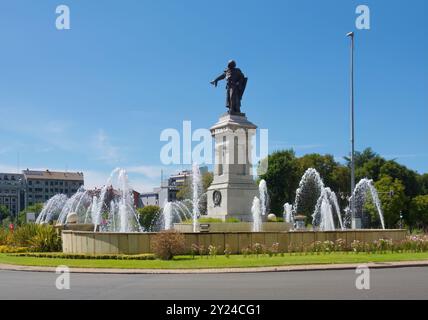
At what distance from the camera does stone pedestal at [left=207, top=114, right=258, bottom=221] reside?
114 feet

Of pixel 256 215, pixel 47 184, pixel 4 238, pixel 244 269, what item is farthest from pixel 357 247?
pixel 47 184

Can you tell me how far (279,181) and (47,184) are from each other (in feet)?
415

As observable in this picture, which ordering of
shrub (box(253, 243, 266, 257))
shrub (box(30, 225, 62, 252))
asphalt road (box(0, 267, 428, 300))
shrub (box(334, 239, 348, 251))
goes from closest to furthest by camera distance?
asphalt road (box(0, 267, 428, 300)), shrub (box(253, 243, 266, 257)), shrub (box(334, 239, 348, 251)), shrub (box(30, 225, 62, 252))

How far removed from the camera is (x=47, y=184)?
593 ft

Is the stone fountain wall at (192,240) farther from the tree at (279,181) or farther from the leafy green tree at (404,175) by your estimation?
the leafy green tree at (404,175)

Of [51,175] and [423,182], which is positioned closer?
[423,182]

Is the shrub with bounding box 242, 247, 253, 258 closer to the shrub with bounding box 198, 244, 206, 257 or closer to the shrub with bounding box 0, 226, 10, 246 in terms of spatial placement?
the shrub with bounding box 198, 244, 206, 257

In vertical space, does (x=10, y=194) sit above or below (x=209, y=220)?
above

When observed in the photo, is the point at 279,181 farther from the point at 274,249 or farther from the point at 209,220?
the point at 274,249

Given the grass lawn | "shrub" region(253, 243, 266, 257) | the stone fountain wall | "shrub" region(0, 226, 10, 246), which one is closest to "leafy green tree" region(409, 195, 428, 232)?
the stone fountain wall

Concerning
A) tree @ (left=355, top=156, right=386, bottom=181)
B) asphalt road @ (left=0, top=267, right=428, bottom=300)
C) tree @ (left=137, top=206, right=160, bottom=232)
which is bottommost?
tree @ (left=137, top=206, right=160, bottom=232)

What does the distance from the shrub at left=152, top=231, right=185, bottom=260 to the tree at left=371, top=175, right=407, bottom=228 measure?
54381mm
